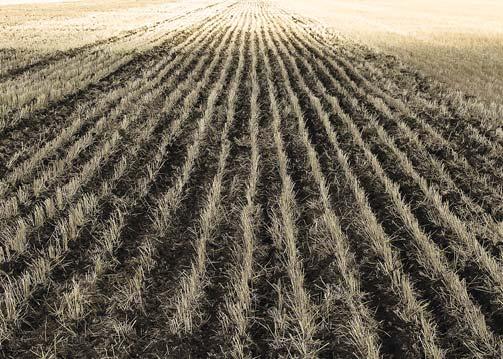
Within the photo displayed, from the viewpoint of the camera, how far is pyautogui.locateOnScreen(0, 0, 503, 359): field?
10.4ft

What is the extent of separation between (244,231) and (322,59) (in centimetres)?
1213

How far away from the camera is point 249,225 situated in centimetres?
450

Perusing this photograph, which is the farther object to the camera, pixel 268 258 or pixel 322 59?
pixel 322 59

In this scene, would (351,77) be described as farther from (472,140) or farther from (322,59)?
(472,140)

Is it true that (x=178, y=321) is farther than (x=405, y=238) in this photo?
No

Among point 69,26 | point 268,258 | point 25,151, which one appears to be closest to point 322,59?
point 25,151

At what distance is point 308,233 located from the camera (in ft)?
14.7

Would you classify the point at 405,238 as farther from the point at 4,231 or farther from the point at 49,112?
the point at 49,112

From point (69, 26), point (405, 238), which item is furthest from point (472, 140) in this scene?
point (69, 26)

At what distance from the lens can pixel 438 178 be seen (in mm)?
5785

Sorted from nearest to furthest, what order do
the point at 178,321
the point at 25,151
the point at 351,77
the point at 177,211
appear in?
the point at 178,321 < the point at 177,211 < the point at 25,151 < the point at 351,77

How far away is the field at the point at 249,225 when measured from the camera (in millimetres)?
3164

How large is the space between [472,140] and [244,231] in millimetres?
4962

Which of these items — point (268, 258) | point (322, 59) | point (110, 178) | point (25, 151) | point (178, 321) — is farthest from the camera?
point (322, 59)
